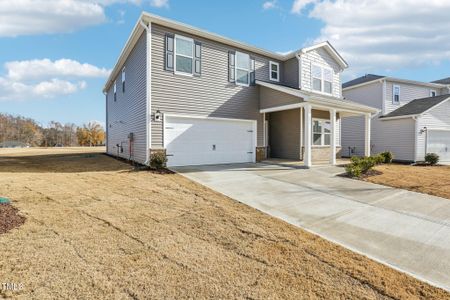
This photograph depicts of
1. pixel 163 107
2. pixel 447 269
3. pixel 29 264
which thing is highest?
pixel 163 107

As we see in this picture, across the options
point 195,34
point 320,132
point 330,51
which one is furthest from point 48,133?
point 320,132

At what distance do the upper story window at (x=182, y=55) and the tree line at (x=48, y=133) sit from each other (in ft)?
193

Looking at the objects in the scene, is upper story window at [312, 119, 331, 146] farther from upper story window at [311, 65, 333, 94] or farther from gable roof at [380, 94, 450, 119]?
gable roof at [380, 94, 450, 119]

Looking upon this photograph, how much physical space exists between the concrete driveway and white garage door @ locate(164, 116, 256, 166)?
1857 millimetres

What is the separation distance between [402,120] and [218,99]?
13.5 metres

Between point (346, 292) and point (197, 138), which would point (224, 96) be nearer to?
point (197, 138)

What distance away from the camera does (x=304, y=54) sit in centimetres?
1422

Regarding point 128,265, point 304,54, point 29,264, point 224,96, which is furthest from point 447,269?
point 304,54

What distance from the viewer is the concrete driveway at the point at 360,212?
146 inches

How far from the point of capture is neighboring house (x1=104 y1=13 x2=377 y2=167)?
34.4 feet

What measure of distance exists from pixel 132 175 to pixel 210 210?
15.1 ft

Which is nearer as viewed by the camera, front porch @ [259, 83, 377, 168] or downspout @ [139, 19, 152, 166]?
downspout @ [139, 19, 152, 166]

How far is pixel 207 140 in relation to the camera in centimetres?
1173

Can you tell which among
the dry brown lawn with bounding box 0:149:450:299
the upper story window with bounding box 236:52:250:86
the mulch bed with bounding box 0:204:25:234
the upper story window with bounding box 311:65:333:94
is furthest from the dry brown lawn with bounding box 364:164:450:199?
the mulch bed with bounding box 0:204:25:234
